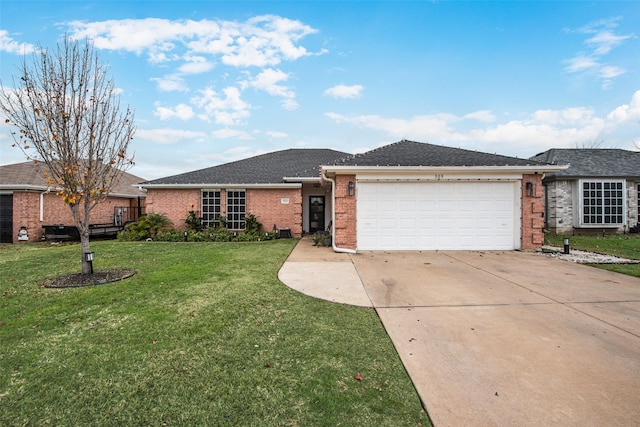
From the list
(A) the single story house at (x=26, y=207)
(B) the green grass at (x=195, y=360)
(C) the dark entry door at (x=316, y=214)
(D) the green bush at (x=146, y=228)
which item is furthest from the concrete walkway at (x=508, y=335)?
(A) the single story house at (x=26, y=207)

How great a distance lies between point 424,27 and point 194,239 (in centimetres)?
1316

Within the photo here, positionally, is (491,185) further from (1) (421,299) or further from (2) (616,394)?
Answer: (2) (616,394)

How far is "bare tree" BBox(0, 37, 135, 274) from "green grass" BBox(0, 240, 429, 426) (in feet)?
7.34

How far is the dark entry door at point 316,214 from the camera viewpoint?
1612 cm

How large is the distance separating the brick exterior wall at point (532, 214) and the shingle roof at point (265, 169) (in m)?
8.37

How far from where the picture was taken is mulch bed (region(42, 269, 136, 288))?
227 inches

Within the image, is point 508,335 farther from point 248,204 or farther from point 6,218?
point 6,218

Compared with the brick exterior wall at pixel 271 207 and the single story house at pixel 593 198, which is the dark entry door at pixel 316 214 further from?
the single story house at pixel 593 198

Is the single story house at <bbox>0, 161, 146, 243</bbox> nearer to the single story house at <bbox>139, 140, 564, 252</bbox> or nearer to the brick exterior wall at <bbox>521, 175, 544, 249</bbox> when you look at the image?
the single story house at <bbox>139, 140, 564, 252</bbox>

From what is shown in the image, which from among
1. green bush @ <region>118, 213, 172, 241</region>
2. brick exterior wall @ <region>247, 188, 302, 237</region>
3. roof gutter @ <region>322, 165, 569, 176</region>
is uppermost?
roof gutter @ <region>322, 165, 569, 176</region>

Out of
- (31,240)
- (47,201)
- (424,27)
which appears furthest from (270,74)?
(31,240)

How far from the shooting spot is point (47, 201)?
14.3m

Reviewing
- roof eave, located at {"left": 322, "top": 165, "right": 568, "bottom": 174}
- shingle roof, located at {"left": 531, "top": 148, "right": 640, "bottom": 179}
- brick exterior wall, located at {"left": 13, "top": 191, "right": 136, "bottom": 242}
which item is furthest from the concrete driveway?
brick exterior wall, located at {"left": 13, "top": 191, "right": 136, "bottom": 242}

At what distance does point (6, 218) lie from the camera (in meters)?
13.5
